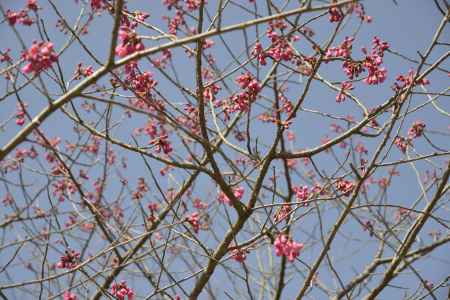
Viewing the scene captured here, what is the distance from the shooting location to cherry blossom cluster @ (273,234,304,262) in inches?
116

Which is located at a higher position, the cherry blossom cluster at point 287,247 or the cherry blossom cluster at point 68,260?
the cherry blossom cluster at point 287,247

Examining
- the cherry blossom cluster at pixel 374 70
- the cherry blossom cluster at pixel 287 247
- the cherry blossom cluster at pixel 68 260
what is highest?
the cherry blossom cluster at pixel 374 70

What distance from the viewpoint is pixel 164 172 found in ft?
20.8

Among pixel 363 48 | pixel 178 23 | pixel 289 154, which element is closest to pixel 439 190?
pixel 289 154

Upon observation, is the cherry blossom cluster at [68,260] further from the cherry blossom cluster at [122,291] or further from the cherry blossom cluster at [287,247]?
the cherry blossom cluster at [287,247]

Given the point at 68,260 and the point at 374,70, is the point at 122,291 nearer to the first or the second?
the point at 68,260

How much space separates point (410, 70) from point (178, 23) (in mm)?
2394

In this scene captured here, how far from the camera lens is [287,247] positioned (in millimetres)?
2955

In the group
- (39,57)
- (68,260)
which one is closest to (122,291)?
(68,260)

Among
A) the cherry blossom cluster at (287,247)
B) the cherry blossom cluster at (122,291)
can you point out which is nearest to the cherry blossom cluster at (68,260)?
the cherry blossom cluster at (122,291)

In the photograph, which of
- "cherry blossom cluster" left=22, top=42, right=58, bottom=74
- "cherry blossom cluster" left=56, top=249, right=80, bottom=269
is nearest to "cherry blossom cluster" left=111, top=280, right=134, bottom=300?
"cherry blossom cluster" left=56, top=249, right=80, bottom=269

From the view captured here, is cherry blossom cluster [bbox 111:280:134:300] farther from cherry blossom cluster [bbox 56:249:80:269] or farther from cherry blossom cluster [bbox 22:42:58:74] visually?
cherry blossom cluster [bbox 22:42:58:74]

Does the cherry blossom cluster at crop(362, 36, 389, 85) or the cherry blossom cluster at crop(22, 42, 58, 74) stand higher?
the cherry blossom cluster at crop(362, 36, 389, 85)

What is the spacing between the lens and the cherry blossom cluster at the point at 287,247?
294 cm
